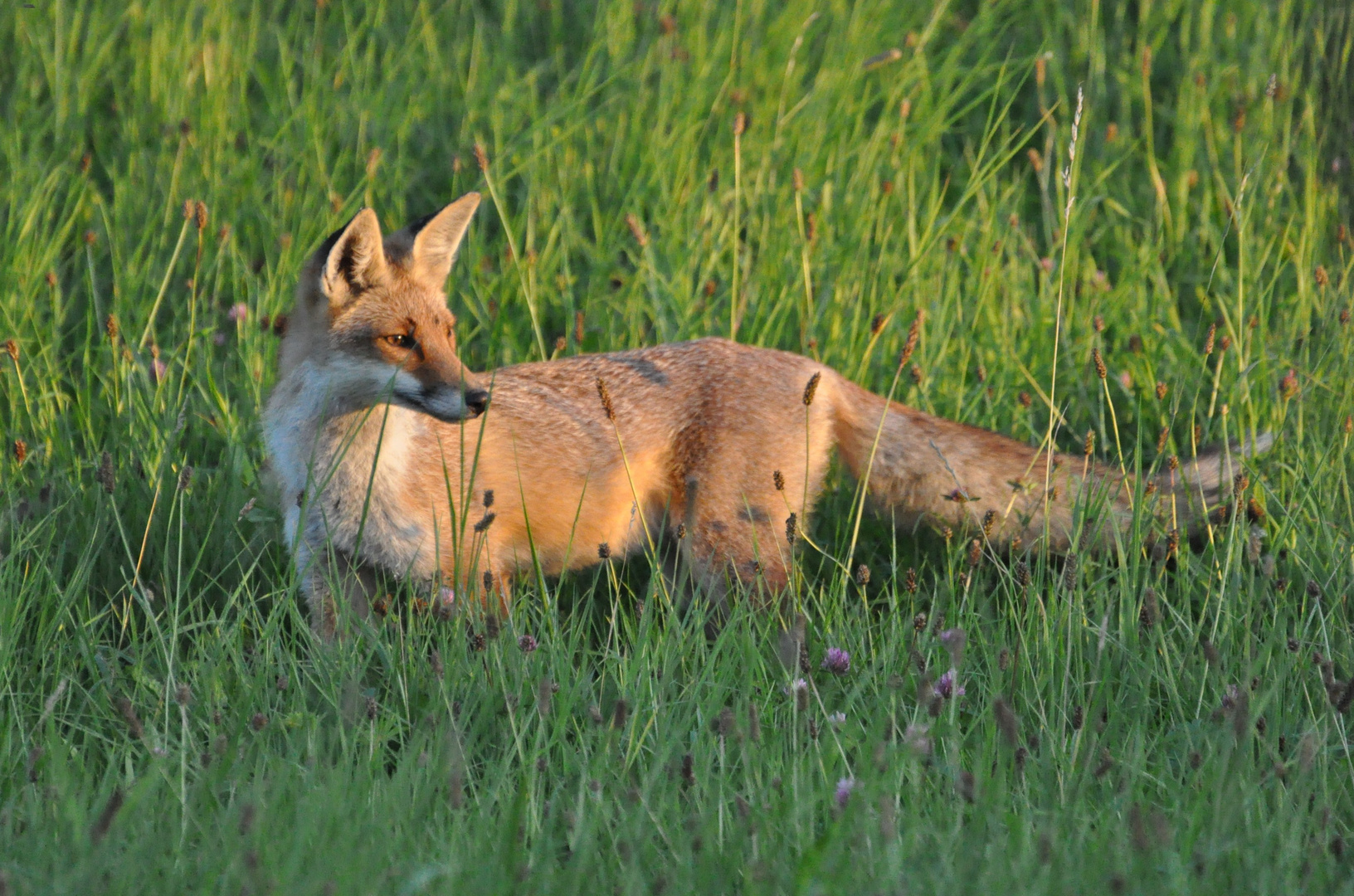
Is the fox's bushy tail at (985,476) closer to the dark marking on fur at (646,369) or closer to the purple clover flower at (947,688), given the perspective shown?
the dark marking on fur at (646,369)

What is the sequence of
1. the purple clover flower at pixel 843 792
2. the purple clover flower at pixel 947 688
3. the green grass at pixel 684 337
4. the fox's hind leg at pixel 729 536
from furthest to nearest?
the fox's hind leg at pixel 729 536 → the purple clover flower at pixel 947 688 → the purple clover flower at pixel 843 792 → the green grass at pixel 684 337

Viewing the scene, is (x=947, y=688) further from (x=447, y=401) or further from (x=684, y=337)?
(x=684, y=337)

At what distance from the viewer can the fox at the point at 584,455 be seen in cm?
432

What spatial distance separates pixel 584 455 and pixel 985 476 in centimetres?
153

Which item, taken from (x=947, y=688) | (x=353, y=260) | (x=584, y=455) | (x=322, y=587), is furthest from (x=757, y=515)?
(x=353, y=260)

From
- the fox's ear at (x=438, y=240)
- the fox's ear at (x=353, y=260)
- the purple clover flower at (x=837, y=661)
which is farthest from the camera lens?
the fox's ear at (x=438, y=240)

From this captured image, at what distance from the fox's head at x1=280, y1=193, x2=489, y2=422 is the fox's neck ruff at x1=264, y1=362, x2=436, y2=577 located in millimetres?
89

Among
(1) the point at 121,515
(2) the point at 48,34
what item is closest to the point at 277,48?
(2) the point at 48,34

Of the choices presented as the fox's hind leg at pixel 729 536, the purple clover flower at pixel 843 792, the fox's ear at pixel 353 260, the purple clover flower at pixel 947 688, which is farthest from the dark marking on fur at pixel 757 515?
the purple clover flower at pixel 843 792

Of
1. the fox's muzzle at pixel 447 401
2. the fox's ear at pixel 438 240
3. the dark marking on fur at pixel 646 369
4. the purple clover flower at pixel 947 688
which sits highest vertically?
the fox's ear at pixel 438 240

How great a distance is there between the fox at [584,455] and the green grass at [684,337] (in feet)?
0.73

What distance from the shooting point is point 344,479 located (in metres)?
4.35

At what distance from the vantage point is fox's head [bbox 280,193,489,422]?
13.6 ft

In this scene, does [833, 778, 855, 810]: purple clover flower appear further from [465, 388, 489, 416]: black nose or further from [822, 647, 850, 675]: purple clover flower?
[465, 388, 489, 416]: black nose
